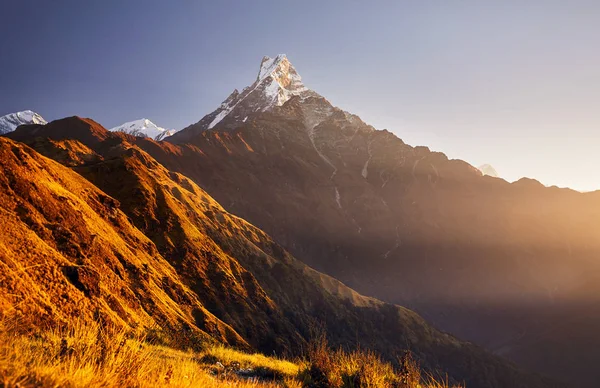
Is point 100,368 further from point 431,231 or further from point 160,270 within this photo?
point 431,231

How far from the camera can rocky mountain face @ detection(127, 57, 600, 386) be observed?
137 m

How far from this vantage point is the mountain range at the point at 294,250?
65.4ft

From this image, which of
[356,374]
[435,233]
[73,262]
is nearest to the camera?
[356,374]

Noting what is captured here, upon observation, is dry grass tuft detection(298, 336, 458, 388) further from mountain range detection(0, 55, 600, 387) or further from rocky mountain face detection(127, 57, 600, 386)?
rocky mountain face detection(127, 57, 600, 386)

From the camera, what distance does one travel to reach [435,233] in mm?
168000

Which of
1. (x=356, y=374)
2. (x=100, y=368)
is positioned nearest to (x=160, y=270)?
(x=356, y=374)

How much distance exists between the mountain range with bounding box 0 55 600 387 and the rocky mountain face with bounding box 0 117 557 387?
7.8 inches

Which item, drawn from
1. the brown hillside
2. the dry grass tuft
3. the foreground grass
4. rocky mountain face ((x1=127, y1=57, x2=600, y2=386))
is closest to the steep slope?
the foreground grass

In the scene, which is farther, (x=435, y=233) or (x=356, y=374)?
(x=435, y=233)

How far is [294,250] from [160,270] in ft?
353

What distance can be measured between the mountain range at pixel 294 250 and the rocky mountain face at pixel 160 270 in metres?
0.20

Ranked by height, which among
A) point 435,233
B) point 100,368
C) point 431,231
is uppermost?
point 431,231

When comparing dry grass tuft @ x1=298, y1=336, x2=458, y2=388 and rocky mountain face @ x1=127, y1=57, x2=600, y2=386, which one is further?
rocky mountain face @ x1=127, y1=57, x2=600, y2=386

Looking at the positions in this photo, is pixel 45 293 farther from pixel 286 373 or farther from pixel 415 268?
pixel 415 268
